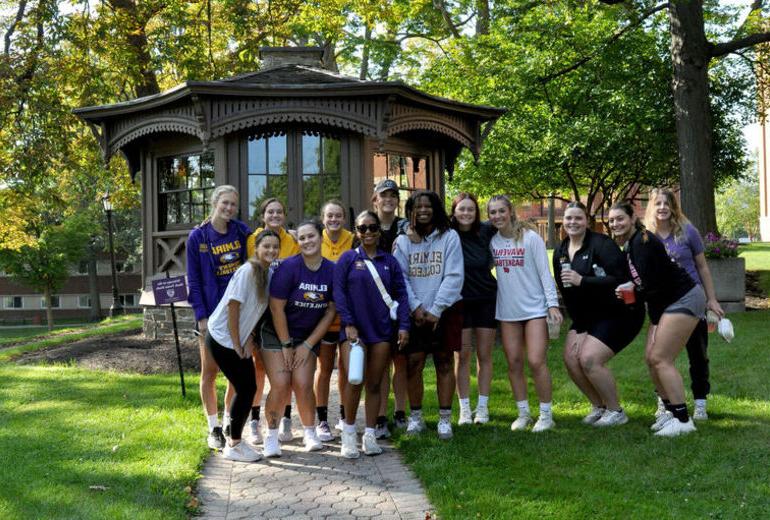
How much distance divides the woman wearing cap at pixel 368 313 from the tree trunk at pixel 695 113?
11714 millimetres

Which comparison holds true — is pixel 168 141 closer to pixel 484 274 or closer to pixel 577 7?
pixel 484 274

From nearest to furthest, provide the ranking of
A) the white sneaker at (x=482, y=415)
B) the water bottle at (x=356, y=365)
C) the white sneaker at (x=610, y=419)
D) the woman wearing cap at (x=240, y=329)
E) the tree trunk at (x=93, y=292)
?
the water bottle at (x=356, y=365) → the woman wearing cap at (x=240, y=329) → the white sneaker at (x=610, y=419) → the white sneaker at (x=482, y=415) → the tree trunk at (x=93, y=292)

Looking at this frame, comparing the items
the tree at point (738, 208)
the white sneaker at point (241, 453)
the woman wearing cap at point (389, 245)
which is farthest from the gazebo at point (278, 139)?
the tree at point (738, 208)

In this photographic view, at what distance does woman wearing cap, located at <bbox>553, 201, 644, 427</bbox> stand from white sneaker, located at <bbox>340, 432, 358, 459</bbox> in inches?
79.3

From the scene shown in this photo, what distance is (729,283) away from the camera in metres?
15.1

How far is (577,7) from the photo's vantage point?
20.7 metres

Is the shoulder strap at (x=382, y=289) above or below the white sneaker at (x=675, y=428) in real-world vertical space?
above

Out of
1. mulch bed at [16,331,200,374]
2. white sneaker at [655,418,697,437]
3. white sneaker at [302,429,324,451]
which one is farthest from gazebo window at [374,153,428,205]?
white sneaker at [655,418,697,437]

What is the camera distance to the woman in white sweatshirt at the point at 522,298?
6328mm

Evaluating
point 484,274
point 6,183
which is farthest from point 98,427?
point 6,183

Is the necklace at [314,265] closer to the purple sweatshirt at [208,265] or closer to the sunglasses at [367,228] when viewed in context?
the sunglasses at [367,228]

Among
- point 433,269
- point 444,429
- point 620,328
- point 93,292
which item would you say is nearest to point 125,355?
point 444,429

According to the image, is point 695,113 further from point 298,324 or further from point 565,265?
point 298,324

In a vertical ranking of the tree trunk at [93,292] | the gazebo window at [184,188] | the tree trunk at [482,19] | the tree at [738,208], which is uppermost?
the tree trunk at [482,19]
